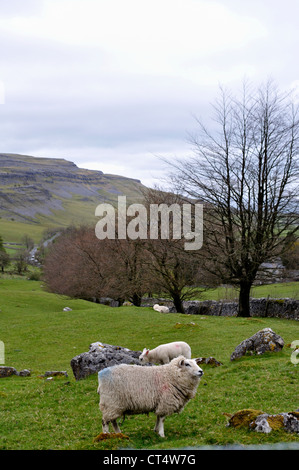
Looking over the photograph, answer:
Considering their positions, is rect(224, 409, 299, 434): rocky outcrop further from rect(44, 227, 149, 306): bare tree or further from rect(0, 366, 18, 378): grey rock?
rect(44, 227, 149, 306): bare tree

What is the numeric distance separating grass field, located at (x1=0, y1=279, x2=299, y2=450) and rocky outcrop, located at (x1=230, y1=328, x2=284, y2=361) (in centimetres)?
33

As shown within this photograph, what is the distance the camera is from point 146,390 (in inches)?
351

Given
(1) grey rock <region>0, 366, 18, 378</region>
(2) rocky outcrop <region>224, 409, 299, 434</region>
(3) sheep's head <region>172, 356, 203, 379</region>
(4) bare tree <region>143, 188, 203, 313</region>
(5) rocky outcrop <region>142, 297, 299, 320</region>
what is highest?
(4) bare tree <region>143, 188, 203, 313</region>

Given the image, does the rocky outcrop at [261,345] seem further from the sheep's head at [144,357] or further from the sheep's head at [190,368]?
the sheep's head at [190,368]

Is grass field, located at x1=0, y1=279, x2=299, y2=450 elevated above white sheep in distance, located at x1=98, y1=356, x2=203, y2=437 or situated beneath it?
situated beneath

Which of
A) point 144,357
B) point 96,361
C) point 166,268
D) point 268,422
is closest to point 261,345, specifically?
point 144,357

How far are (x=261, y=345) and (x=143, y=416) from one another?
24.5 feet

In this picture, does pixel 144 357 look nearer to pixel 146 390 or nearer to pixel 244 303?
pixel 146 390

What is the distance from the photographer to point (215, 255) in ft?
98.3

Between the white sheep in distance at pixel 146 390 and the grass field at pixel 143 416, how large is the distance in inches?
19.8

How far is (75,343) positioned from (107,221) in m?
24.6

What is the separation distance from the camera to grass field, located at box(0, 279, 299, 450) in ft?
28.2

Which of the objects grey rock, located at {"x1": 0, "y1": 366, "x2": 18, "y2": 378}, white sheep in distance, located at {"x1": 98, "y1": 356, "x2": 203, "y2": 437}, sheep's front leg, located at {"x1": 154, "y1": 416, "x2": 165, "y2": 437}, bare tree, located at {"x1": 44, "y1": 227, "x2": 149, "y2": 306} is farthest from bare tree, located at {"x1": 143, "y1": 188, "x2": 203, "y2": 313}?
sheep's front leg, located at {"x1": 154, "y1": 416, "x2": 165, "y2": 437}

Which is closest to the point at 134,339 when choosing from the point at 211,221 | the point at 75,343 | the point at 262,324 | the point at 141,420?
the point at 75,343
